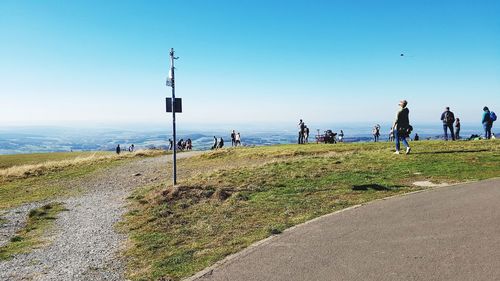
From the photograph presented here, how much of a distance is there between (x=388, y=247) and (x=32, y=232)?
1129 cm

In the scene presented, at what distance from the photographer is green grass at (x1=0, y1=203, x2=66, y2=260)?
10.6 metres

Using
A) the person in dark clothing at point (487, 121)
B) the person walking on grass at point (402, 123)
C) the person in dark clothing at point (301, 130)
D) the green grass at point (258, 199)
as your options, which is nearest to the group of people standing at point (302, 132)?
the person in dark clothing at point (301, 130)

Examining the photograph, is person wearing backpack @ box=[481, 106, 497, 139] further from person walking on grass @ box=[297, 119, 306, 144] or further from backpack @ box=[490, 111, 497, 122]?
person walking on grass @ box=[297, 119, 306, 144]

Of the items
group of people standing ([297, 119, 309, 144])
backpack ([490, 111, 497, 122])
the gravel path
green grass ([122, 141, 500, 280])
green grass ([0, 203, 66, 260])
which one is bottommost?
green grass ([0, 203, 66, 260])

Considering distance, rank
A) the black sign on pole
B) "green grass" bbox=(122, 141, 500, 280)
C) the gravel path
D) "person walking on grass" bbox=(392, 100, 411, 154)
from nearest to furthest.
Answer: the gravel path, "green grass" bbox=(122, 141, 500, 280), the black sign on pole, "person walking on grass" bbox=(392, 100, 411, 154)

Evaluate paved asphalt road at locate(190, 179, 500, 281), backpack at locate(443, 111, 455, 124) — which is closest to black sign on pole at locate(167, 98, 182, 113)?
paved asphalt road at locate(190, 179, 500, 281)

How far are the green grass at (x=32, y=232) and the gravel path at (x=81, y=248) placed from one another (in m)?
0.35

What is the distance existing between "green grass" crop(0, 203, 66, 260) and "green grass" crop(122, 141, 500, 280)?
2750 mm

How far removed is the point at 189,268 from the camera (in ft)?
24.2

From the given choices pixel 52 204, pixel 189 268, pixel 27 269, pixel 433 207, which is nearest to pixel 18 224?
pixel 52 204

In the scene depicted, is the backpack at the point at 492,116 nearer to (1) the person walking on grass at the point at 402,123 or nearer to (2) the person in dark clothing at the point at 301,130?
(1) the person walking on grass at the point at 402,123

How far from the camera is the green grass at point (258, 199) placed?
8586 mm

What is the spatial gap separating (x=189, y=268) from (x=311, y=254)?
232 centimetres

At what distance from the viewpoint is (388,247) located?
7367mm
